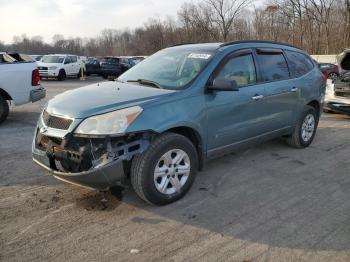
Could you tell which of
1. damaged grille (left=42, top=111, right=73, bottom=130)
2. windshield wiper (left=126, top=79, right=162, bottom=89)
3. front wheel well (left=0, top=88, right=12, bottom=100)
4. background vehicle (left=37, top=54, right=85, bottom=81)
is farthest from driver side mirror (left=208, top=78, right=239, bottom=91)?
background vehicle (left=37, top=54, right=85, bottom=81)

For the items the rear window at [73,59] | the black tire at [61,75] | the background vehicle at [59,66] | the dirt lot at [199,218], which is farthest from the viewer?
the rear window at [73,59]

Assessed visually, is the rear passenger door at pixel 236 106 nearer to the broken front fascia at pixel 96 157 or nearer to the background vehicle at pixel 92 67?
the broken front fascia at pixel 96 157

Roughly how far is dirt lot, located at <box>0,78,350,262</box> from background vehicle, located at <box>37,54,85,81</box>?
18.3 metres

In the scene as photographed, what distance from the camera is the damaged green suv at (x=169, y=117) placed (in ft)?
11.7

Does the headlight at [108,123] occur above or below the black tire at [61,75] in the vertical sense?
below

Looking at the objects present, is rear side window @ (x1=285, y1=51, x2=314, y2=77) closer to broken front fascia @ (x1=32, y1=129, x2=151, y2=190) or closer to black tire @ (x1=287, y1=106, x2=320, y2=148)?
black tire @ (x1=287, y1=106, x2=320, y2=148)

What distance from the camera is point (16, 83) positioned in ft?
26.6

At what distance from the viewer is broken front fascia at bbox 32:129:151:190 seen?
11.5 ft

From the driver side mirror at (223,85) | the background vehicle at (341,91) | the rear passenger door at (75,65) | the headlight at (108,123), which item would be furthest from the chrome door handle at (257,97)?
the rear passenger door at (75,65)

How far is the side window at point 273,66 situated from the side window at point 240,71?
26 centimetres

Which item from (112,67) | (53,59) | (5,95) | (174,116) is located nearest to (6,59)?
(5,95)

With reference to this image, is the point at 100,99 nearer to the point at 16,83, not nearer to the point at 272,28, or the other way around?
the point at 16,83

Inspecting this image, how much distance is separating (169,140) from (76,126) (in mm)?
941

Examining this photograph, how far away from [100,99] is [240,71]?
192cm
